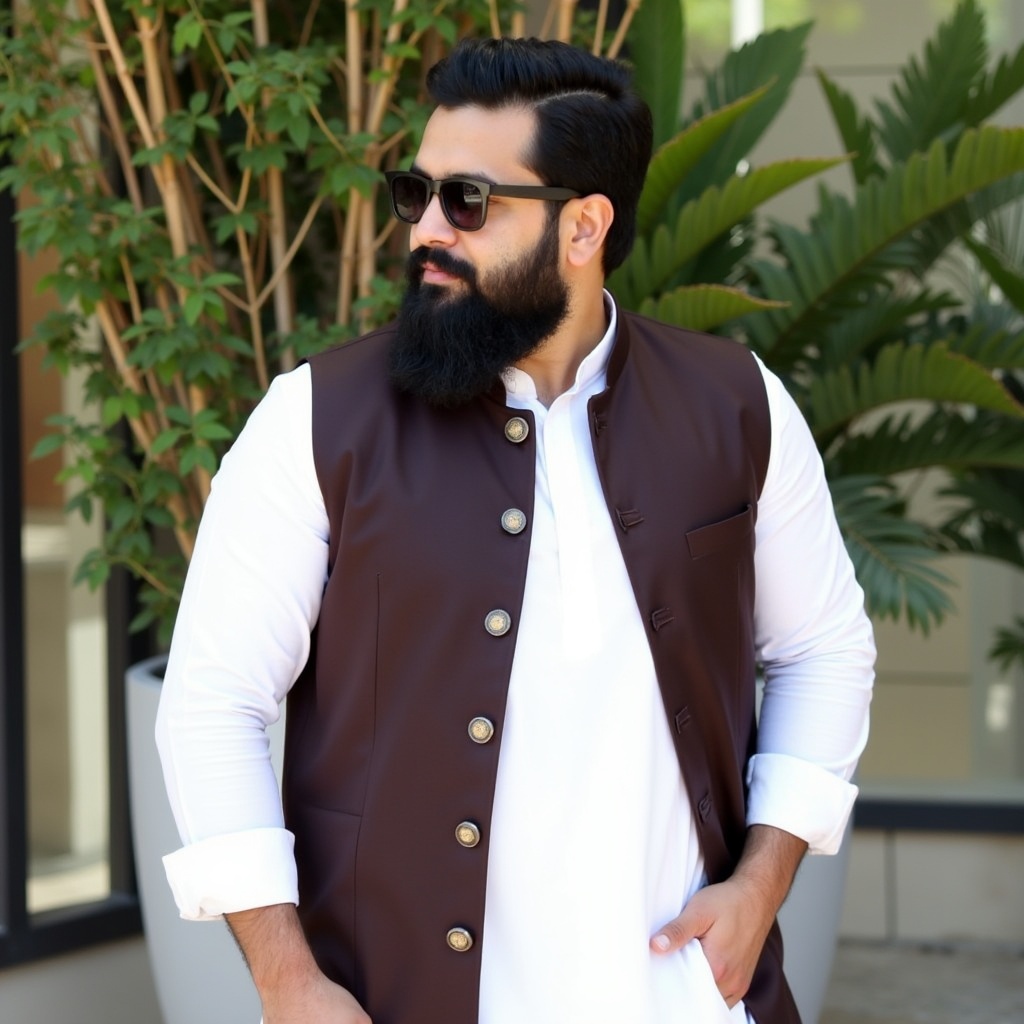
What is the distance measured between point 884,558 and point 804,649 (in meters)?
1.36

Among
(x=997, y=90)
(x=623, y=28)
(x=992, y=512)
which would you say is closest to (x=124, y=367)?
(x=623, y=28)

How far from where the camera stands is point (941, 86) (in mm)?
4156

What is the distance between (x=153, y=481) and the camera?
3537 millimetres

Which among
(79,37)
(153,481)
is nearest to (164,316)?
(153,481)

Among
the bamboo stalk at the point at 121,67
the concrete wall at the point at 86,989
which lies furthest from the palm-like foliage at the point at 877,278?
the concrete wall at the point at 86,989

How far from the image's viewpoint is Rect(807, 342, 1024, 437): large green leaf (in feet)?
11.4

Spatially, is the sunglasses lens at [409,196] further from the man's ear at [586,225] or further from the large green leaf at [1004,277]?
the large green leaf at [1004,277]

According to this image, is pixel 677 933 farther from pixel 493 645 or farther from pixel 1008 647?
pixel 1008 647

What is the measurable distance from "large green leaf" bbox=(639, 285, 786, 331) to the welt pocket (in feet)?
→ 4.57

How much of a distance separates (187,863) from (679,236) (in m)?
2.22

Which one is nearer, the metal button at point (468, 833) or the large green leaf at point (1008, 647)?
the metal button at point (468, 833)

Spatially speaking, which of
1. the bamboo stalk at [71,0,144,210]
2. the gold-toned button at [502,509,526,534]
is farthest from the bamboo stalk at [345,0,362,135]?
the gold-toned button at [502,509,526,534]

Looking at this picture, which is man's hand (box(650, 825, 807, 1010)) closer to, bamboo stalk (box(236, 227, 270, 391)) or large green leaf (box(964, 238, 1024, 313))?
bamboo stalk (box(236, 227, 270, 391))

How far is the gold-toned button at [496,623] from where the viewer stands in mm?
1784
